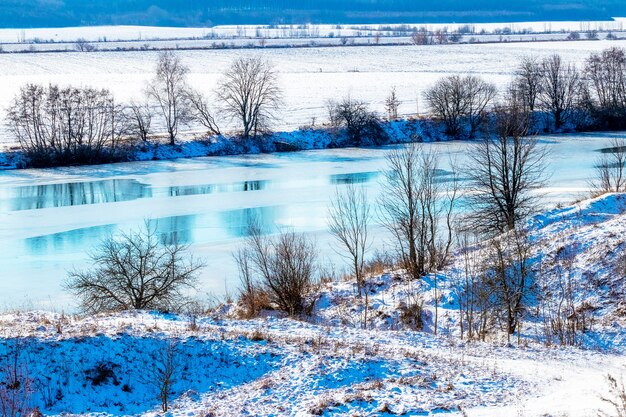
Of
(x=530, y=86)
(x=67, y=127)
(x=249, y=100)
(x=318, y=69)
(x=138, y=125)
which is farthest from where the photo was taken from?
(x=318, y=69)

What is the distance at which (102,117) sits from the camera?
46406mm

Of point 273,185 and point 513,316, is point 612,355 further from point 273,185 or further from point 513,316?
point 273,185

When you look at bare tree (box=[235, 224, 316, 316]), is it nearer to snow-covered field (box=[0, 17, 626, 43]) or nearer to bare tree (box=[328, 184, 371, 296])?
bare tree (box=[328, 184, 371, 296])

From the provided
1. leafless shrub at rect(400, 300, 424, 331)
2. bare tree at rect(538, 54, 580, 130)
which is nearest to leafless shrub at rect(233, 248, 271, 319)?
leafless shrub at rect(400, 300, 424, 331)

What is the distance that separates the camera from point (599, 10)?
18662cm

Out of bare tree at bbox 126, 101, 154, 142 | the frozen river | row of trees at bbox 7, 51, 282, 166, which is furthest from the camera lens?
bare tree at bbox 126, 101, 154, 142

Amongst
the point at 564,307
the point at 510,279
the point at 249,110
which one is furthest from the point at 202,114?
the point at 564,307

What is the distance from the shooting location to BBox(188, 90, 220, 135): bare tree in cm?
4897

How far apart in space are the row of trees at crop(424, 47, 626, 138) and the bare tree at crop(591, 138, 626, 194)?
19.2 feet

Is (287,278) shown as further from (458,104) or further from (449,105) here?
(449,105)

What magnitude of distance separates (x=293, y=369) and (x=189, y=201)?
831 inches

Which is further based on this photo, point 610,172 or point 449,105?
point 449,105

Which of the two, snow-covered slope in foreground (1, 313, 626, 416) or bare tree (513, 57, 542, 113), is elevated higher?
bare tree (513, 57, 542, 113)

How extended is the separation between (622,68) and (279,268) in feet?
153
